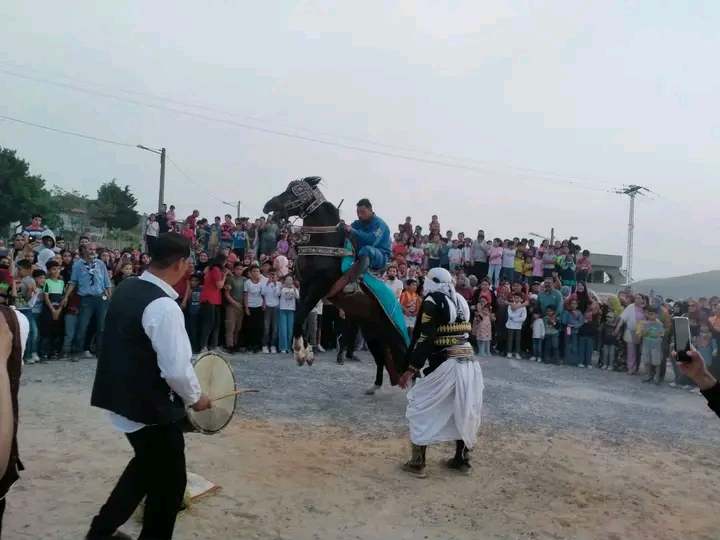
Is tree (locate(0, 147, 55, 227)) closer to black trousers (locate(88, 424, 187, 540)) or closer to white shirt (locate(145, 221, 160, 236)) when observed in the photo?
white shirt (locate(145, 221, 160, 236))

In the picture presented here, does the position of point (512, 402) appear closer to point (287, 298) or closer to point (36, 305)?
point (287, 298)

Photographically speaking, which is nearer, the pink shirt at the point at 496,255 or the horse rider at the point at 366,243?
the horse rider at the point at 366,243

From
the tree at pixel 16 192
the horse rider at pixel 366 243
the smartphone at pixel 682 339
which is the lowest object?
the smartphone at pixel 682 339

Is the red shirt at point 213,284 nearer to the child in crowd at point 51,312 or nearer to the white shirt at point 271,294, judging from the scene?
the white shirt at point 271,294

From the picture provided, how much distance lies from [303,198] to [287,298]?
226 inches

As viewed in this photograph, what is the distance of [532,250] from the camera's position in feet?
60.5

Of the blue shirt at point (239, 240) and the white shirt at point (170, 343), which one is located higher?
the blue shirt at point (239, 240)

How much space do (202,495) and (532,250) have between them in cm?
1536

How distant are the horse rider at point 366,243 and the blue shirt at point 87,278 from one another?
5.47m

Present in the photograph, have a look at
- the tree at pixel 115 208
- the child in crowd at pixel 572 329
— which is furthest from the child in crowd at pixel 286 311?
the tree at pixel 115 208

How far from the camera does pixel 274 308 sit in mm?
12945

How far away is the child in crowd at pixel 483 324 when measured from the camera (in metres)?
14.4

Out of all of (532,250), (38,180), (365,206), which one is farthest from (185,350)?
(38,180)

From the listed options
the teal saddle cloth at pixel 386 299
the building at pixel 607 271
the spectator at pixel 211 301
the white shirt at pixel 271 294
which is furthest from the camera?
the building at pixel 607 271
